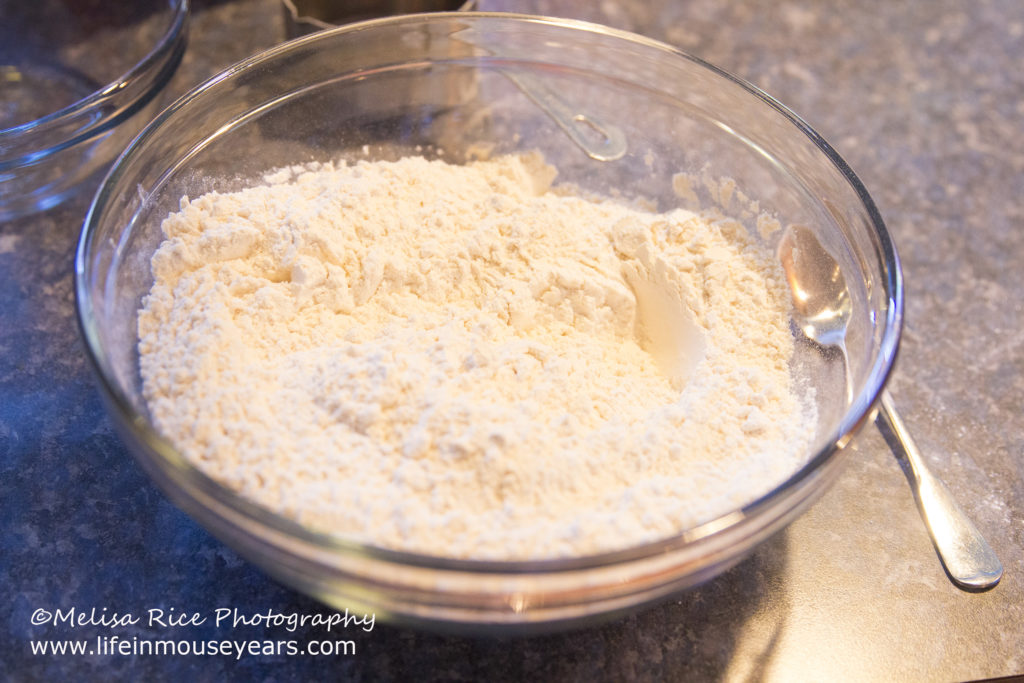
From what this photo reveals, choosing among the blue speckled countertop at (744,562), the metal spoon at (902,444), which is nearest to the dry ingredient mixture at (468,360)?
the metal spoon at (902,444)

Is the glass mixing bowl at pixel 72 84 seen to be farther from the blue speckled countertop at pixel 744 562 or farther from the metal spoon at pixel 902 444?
the metal spoon at pixel 902 444

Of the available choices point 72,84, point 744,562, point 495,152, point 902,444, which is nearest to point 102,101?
point 72,84

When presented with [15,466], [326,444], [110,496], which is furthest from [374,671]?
[15,466]

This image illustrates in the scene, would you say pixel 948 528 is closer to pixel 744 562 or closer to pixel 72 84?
pixel 744 562

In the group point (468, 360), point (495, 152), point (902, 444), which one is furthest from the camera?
point (495, 152)

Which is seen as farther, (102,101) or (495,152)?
(495,152)

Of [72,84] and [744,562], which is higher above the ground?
[72,84]
